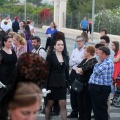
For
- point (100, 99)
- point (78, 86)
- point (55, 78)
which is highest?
point (55, 78)

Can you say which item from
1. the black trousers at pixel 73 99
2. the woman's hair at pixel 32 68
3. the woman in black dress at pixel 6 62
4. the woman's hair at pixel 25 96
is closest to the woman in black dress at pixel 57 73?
the woman in black dress at pixel 6 62

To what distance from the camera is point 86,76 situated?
9.01 metres

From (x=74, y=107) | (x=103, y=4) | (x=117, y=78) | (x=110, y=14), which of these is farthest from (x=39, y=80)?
(x=103, y=4)

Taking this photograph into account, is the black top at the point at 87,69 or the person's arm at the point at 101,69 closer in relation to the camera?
the person's arm at the point at 101,69

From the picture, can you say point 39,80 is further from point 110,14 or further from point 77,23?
point 77,23

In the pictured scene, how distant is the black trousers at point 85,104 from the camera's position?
9.27 m

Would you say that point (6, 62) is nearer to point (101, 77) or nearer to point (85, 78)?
point (85, 78)

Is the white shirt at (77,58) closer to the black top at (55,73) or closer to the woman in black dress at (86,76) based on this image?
the woman in black dress at (86,76)

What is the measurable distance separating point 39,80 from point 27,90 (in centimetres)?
46

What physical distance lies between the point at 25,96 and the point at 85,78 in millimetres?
5963

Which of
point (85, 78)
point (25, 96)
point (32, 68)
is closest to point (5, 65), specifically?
point (85, 78)

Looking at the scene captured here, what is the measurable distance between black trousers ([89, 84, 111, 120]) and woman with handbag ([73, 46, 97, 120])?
47 centimetres

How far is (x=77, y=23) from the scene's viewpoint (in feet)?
155

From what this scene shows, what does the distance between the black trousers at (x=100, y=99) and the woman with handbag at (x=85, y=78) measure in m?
0.47
